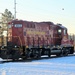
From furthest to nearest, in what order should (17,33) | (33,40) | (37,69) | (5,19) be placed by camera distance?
1. (5,19)
2. (33,40)
3. (17,33)
4. (37,69)

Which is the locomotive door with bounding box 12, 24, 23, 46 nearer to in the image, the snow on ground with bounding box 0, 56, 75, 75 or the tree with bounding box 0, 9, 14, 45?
the snow on ground with bounding box 0, 56, 75, 75

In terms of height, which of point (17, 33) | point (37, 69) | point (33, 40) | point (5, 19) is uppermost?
point (5, 19)

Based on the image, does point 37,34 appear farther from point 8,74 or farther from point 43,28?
point 8,74

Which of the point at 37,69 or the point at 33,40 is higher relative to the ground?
the point at 33,40

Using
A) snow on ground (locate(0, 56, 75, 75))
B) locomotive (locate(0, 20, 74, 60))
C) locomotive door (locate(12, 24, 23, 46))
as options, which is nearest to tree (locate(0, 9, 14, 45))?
locomotive (locate(0, 20, 74, 60))

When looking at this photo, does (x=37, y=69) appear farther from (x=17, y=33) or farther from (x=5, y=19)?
(x=5, y=19)

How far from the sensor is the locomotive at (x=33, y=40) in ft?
70.2

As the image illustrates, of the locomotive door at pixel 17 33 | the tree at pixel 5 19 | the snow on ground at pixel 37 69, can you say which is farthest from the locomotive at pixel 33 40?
the tree at pixel 5 19

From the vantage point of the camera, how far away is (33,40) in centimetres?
2403

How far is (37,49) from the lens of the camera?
2422 cm

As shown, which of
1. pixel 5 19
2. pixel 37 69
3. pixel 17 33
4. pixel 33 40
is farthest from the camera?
pixel 5 19

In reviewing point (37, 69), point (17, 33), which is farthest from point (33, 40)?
point (37, 69)

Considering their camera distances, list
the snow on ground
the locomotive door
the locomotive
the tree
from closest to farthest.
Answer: the snow on ground, the locomotive, the locomotive door, the tree

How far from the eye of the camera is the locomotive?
21.4 metres
